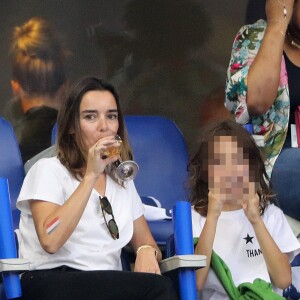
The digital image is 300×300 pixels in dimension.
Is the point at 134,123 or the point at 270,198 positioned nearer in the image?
the point at 270,198

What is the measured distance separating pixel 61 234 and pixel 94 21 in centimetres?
208

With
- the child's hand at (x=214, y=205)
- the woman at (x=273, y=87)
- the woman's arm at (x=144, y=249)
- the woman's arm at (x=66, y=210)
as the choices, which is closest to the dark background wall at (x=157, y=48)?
the woman at (x=273, y=87)

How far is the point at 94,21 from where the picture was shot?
614 cm

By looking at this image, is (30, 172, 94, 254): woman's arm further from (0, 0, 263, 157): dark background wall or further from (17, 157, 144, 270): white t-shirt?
(0, 0, 263, 157): dark background wall

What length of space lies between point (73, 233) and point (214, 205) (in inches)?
20.9

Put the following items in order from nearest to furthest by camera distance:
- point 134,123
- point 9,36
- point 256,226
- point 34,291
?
point 34,291 → point 256,226 → point 134,123 → point 9,36

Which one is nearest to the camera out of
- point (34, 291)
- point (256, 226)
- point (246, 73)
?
point (34, 291)

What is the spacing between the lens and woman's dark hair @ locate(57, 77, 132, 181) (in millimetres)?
4641

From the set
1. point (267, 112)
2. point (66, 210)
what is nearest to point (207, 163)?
point (267, 112)

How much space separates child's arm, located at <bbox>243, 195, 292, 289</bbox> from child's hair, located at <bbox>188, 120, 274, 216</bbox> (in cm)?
17

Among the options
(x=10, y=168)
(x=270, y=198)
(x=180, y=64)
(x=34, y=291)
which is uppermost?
(x=180, y=64)

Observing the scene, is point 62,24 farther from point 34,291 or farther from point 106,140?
point 34,291

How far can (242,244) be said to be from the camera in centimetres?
464

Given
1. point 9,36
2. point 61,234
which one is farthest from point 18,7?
point 61,234
